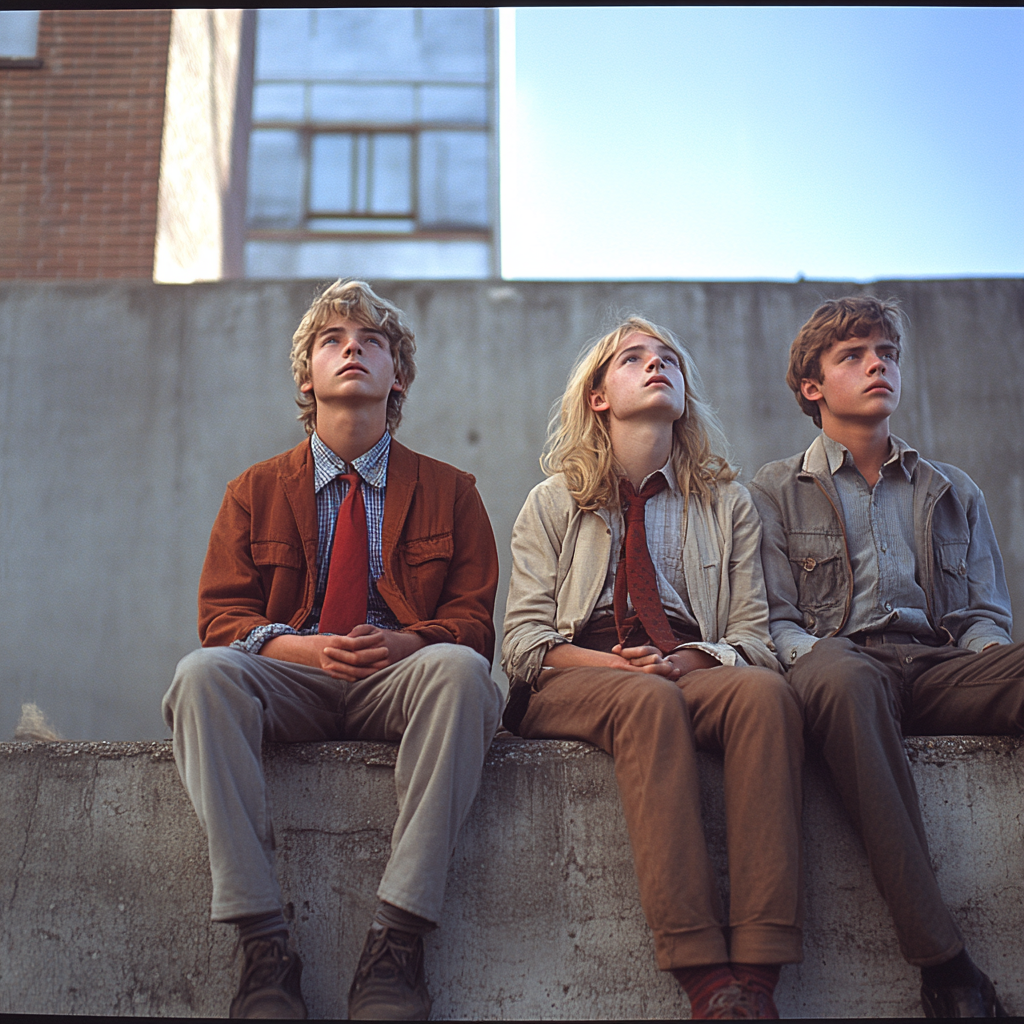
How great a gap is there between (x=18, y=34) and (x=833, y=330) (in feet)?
21.6

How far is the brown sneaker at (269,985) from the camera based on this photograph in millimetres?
1959

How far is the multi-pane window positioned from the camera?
674 inches

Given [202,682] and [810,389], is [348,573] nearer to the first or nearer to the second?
[202,682]

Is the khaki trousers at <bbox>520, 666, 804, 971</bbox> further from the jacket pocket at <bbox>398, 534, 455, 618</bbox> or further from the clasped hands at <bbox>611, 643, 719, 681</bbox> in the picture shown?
the jacket pocket at <bbox>398, 534, 455, 618</bbox>

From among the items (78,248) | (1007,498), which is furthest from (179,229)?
(1007,498)

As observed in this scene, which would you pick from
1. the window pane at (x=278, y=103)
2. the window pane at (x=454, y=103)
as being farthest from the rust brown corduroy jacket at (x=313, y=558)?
the window pane at (x=278, y=103)

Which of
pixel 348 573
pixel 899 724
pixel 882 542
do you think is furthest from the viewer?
pixel 882 542

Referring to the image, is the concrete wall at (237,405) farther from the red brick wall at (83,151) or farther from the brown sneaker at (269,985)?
the brown sneaker at (269,985)

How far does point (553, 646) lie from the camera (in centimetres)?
268

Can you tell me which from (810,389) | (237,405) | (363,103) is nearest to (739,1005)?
(810,389)

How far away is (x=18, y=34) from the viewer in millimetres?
7180

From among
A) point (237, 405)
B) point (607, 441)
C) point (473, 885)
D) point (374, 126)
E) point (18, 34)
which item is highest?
point (374, 126)

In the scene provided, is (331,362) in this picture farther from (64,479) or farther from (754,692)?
(64,479)

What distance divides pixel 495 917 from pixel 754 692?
77 centimetres
